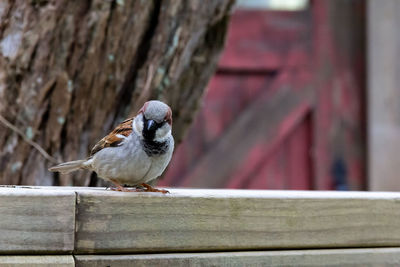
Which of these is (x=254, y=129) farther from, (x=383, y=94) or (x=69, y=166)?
(x=69, y=166)

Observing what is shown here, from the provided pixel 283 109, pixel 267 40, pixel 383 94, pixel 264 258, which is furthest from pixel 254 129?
pixel 264 258

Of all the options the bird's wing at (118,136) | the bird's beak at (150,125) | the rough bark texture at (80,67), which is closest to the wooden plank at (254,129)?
the rough bark texture at (80,67)

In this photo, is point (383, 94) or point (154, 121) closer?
point (154, 121)

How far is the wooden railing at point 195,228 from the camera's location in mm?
1245

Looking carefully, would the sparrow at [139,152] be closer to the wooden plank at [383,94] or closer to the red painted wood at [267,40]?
the red painted wood at [267,40]

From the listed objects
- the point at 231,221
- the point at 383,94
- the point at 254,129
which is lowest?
the point at 254,129

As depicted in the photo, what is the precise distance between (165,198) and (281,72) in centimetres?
193

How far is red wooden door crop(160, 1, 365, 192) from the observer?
10.3 ft

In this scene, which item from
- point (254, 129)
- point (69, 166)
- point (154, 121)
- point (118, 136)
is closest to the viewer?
point (154, 121)

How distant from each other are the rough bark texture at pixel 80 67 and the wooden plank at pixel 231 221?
0.83 metres

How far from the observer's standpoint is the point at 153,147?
1619 mm

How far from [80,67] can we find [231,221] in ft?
3.04

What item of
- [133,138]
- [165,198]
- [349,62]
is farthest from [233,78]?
[165,198]

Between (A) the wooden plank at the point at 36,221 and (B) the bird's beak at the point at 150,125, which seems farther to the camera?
(B) the bird's beak at the point at 150,125
